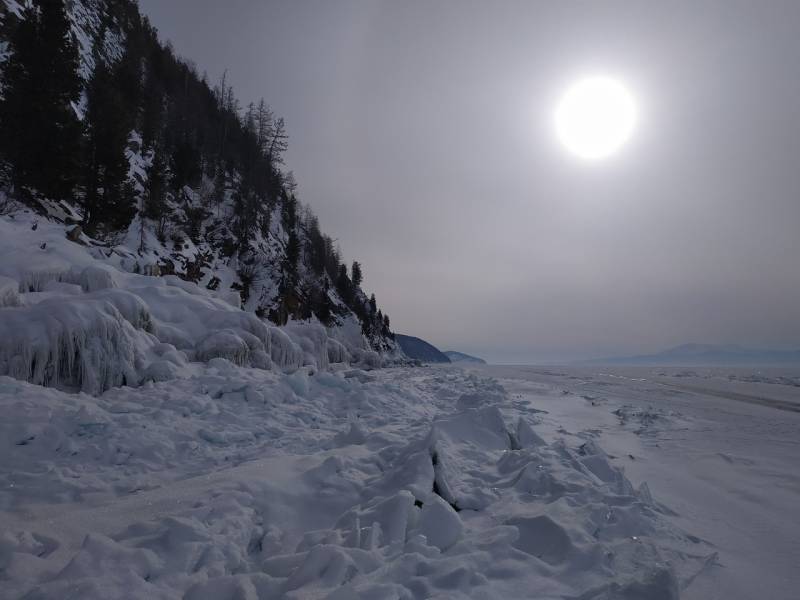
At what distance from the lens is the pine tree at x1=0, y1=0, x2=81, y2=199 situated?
42.8ft

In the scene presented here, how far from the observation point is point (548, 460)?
4.62 m

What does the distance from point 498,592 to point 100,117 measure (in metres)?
23.7

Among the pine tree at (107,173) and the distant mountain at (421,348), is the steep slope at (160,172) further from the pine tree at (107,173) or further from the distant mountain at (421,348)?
the distant mountain at (421,348)

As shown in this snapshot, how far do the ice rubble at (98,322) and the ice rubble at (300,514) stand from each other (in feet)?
3.09

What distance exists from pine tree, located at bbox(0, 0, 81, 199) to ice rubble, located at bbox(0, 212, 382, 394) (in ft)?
8.47

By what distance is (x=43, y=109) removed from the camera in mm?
13586

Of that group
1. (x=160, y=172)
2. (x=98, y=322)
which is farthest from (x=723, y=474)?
(x=160, y=172)

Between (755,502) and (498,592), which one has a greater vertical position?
(498,592)

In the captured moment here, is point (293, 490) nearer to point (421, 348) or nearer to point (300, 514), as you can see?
point (300, 514)

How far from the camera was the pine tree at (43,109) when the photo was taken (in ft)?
42.8

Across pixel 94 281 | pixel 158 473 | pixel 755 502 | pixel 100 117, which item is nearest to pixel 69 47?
pixel 100 117

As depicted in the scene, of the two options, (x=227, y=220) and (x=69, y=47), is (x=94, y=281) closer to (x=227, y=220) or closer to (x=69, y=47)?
(x=69, y=47)

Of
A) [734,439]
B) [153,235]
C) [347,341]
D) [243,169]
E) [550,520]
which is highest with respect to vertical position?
[243,169]

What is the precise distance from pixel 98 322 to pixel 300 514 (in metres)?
5.80
